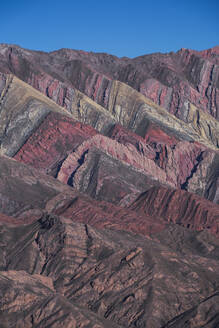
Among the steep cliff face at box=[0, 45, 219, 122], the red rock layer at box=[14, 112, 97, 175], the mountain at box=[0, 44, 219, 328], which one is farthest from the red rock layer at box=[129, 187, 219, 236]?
the steep cliff face at box=[0, 45, 219, 122]

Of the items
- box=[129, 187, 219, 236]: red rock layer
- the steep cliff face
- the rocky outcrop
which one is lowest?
the rocky outcrop

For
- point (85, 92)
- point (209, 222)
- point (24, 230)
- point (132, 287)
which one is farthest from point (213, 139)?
point (132, 287)

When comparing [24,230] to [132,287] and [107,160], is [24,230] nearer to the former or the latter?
[132,287]

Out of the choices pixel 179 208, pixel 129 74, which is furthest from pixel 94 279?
pixel 129 74

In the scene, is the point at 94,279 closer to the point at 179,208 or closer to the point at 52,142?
the point at 179,208

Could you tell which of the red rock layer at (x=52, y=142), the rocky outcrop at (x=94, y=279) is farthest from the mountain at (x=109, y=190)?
the red rock layer at (x=52, y=142)

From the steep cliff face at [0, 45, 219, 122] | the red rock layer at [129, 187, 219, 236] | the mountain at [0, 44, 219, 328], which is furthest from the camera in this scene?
the steep cliff face at [0, 45, 219, 122]

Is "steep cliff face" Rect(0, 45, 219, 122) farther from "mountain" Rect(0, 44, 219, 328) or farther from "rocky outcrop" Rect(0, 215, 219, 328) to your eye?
"rocky outcrop" Rect(0, 215, 219, 328)

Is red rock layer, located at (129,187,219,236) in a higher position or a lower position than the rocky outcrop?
higher
